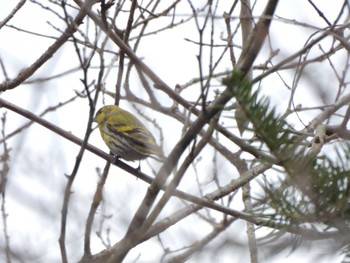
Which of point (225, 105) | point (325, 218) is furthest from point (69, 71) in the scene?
point (325, 218)

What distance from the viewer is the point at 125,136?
5523mm

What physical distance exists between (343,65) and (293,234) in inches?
89.1

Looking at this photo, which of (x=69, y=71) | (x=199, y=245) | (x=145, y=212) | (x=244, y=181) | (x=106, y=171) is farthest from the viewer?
(x=69, y=71)

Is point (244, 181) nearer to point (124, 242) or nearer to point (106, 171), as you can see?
point (106, 171)

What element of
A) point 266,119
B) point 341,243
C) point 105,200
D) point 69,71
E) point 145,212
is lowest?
point 341,243

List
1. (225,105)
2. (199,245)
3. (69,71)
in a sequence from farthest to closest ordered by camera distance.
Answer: (69,71) < (199,245) < (225,105)

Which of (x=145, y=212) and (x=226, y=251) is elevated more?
(x=145, y=212)

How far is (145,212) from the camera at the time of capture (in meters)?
1.79

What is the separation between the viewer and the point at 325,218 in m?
1.09

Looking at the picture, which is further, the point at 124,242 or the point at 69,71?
the point at 69,71

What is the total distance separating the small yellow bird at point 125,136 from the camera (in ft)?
17.3

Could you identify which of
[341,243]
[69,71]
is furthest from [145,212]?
[69,71]

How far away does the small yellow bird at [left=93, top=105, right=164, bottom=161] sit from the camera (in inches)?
207

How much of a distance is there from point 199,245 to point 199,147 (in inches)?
16.9
